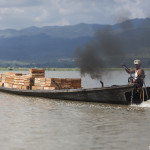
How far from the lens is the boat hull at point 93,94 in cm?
2766

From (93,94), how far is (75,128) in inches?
469

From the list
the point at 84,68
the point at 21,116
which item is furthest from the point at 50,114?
the point at 84,68

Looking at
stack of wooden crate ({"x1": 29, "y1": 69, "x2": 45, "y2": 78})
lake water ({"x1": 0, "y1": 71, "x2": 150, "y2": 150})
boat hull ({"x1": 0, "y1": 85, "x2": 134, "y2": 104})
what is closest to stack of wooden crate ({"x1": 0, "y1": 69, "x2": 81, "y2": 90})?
stack of wooden crate ({"x1": 29, "y1": 69, "x2": 45, "y2": 78})

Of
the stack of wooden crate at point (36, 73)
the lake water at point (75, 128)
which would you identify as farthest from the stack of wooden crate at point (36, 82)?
the lake water at point (75, 128)

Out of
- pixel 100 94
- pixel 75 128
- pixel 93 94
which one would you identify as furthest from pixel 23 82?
pixel 75 128

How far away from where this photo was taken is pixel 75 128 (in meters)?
17.5

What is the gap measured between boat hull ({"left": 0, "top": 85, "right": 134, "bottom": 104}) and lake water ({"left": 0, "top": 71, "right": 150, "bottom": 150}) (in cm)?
181

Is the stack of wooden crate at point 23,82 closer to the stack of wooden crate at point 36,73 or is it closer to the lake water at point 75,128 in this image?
the stack of wooden crate at point 36,73

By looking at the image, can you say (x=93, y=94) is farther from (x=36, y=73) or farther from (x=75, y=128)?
(x=75, y=128)

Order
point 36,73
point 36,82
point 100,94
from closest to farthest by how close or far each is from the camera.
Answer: point 100,94 < point 36,82 < point 36,73

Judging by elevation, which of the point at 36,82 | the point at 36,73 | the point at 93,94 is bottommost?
the point at 93,94

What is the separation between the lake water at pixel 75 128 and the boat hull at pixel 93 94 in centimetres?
181

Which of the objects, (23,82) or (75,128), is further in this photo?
(23,82)

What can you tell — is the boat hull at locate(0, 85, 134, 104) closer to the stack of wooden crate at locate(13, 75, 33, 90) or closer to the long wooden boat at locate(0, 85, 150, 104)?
the long wooden boat at locate(0, 85, 150, 104)
